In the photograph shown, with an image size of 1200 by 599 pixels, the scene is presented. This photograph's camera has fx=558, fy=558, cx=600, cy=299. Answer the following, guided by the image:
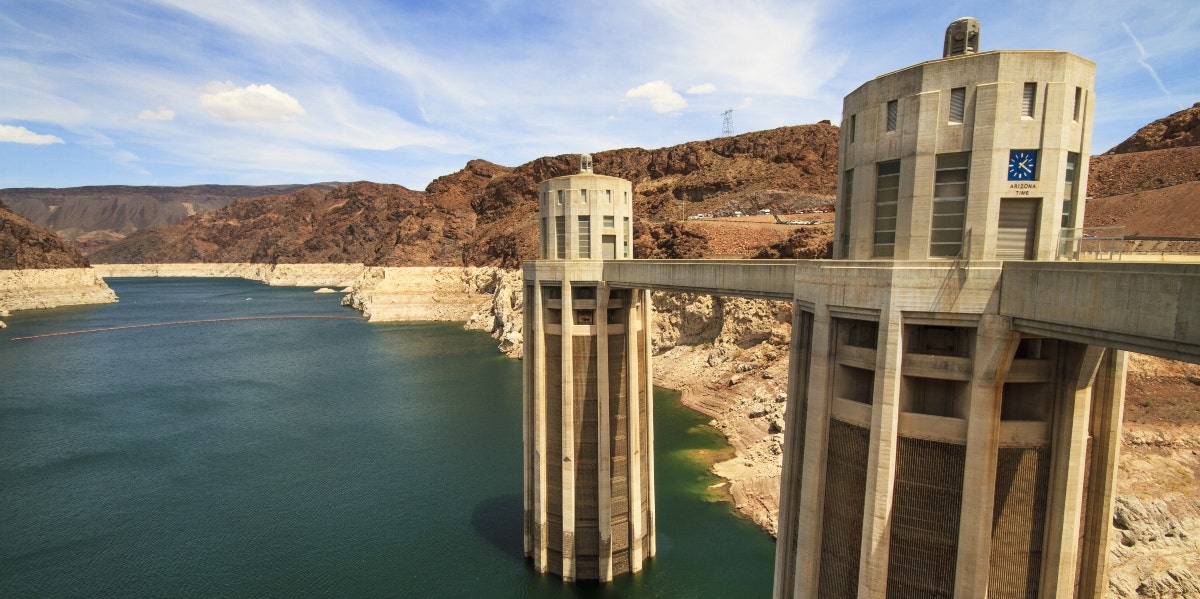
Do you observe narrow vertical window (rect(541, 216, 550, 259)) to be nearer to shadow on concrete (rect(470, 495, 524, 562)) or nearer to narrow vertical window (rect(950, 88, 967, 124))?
shadow on concrete (rect(470, 495, 524, 562))

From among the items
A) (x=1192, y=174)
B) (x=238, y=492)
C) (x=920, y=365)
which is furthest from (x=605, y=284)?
(x=1192, y=174)

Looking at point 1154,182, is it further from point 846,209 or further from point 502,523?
point 502,523

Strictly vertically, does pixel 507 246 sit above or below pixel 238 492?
above

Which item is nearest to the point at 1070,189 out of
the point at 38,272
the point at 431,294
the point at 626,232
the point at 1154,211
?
the point at 626,232

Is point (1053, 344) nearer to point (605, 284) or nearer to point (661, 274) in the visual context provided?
point (661, 274)

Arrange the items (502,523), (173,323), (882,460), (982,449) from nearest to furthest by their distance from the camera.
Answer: (982,449) < (882,460) < (502,523) < (173,323)
